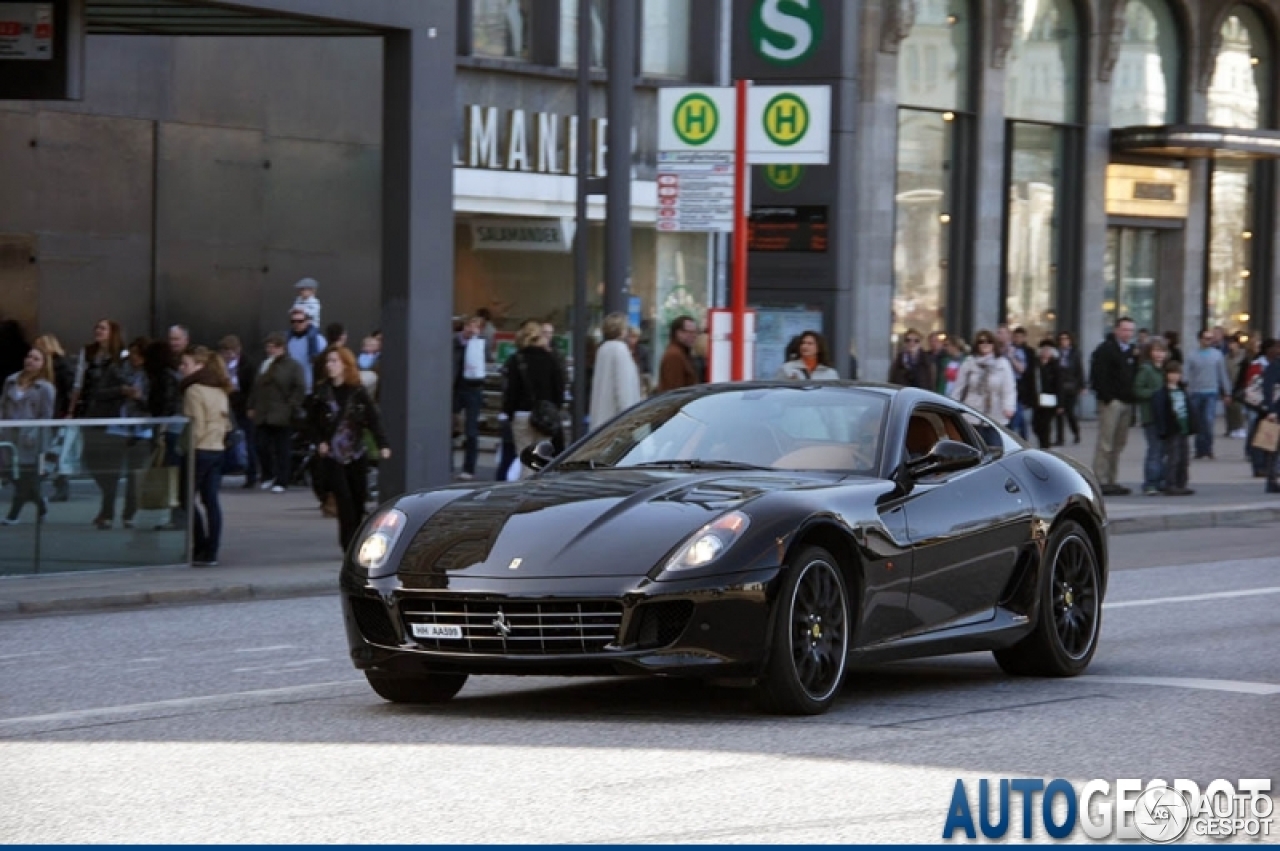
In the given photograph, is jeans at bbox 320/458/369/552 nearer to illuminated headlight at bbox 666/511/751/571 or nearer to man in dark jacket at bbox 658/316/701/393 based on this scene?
man in dark jacket at bbox 658/316/701/393

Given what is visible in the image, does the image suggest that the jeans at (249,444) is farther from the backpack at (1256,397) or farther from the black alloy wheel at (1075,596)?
the black alloy wheel at (1075,596)

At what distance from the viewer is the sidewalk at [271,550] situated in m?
15.9

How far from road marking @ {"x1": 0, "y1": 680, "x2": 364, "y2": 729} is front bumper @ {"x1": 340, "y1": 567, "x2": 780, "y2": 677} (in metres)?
1.54

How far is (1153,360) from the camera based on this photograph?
1072 inches

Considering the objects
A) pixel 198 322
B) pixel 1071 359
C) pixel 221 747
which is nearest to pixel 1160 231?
pixel 1071 359

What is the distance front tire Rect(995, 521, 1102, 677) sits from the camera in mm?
11023

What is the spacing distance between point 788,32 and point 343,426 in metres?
6.26

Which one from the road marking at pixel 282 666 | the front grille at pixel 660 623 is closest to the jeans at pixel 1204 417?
the road marking at pixel 282 666

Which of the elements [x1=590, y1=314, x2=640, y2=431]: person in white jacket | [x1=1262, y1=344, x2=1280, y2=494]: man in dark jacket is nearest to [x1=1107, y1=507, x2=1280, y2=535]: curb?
[x1=1262, y1=344, x2=1280, y2=494]: man in dark jacket

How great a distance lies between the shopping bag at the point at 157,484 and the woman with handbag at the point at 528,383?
483cm

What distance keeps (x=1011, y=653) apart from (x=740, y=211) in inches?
359

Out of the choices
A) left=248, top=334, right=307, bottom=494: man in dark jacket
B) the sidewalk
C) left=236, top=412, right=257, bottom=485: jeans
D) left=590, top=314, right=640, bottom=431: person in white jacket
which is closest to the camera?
the sidewalk

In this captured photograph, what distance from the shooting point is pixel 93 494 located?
1706 centimetres

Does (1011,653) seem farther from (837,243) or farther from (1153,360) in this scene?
(1153,360)
